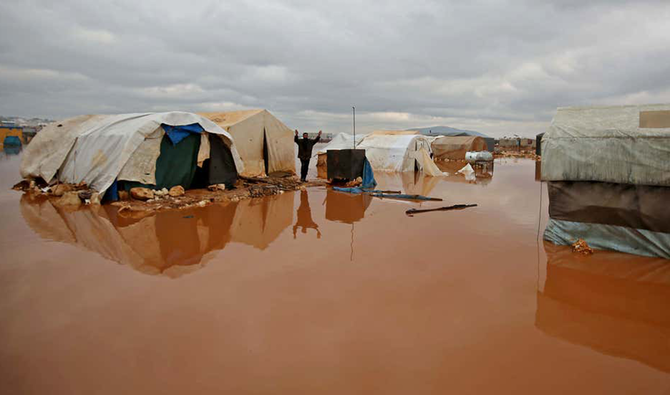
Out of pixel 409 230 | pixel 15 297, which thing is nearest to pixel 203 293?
pixel 15 297

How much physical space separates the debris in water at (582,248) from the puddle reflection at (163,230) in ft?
16.7

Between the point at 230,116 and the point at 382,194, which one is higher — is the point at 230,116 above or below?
above

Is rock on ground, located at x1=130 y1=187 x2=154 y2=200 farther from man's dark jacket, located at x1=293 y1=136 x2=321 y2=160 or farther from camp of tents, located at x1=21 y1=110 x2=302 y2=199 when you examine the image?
man's dark jacket, located at x1=293 y1=136 x2=321 y2=160

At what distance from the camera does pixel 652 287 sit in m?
4.67

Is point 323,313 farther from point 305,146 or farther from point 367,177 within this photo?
point 305,146

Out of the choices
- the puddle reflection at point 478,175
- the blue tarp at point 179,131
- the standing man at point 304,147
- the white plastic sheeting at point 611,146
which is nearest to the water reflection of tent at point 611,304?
the white plastic sheeting at point 611,146

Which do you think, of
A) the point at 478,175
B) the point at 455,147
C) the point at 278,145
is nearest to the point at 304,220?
the point at 278,145

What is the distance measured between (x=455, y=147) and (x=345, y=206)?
86.7 feet

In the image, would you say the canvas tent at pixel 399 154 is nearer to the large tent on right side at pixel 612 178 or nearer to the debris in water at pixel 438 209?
the debris in water at pixel 438 209

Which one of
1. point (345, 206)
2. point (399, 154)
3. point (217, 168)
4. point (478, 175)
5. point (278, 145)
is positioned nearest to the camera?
point (345, 206)

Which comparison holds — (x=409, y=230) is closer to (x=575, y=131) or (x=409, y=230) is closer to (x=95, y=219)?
(x=575, y=131)

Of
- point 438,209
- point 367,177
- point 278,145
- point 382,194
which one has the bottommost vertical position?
point 438,209

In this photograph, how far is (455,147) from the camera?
3397 centimetres

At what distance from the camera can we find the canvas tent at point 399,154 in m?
20.8
